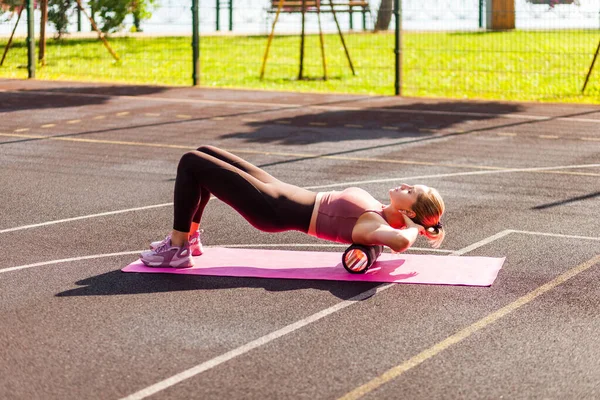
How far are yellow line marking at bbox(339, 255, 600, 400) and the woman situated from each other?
28.7 inches

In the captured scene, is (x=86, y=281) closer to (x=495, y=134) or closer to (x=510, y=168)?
(x=510, y=168)

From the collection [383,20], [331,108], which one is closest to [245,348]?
[331,108]

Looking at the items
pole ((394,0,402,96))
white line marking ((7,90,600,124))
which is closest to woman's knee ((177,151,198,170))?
white line marking ((7,90,600,124))

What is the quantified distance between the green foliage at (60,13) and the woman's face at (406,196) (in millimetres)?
18529

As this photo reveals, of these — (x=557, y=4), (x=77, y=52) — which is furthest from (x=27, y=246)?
(x=77, y=52)

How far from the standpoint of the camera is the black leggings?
7.29m

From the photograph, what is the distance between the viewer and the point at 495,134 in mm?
13977

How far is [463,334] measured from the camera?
611 centimetres

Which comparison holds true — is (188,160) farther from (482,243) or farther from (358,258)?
(482,243)

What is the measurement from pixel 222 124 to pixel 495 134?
12.0 feet

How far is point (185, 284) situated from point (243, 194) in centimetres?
71

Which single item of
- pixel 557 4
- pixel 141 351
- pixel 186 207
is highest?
pixel 557 4

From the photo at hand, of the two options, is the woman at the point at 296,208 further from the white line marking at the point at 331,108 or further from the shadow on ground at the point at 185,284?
the white line marking at the point at 331,108

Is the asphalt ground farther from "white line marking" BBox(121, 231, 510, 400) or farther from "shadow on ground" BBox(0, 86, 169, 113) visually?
"shadow on ground" BBox(0, 86, 169, 113)
